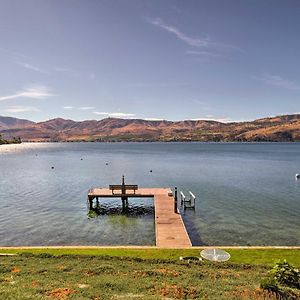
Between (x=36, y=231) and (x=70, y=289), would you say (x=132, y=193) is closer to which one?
(x=36, y=231)

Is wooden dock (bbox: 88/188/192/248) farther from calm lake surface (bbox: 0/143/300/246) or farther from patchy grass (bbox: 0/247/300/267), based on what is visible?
patchy grass (bbox: 0/247/300/267)

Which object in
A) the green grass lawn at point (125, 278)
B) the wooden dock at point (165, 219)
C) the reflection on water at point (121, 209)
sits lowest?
the reflection on water at point (121, 209)

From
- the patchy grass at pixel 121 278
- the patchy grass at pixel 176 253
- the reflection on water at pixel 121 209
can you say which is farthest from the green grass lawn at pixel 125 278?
the reflection on water at pixel 121 209

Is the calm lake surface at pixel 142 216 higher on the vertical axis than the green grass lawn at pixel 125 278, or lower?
lower

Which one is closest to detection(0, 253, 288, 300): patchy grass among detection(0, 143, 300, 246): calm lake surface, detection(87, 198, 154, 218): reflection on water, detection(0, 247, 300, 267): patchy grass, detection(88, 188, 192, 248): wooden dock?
detection(0, 247, 300, 267): patchy grass

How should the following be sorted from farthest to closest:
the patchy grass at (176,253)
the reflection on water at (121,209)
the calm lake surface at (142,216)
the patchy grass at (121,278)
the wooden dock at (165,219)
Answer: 1. the reflection on water at (121,209)
2. the calm lake surface at (142,216)
3. the wooden dock at (165,219)
4. the patchy grass at (176,253)
5. the patchy grass at (121,278)

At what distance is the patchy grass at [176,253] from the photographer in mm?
22406

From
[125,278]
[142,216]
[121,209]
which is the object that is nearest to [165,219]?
[142,216]

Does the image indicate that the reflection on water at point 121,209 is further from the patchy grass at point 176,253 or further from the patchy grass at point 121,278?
the patchy grass at point 121,278

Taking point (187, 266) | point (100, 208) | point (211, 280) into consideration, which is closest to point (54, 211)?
point (100, 208)

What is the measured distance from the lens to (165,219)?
1404 inches

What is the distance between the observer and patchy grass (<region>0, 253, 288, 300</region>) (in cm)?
1348

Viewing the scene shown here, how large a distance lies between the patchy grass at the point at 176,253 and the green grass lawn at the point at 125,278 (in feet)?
0.66

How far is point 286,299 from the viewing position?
1302 centimetres
